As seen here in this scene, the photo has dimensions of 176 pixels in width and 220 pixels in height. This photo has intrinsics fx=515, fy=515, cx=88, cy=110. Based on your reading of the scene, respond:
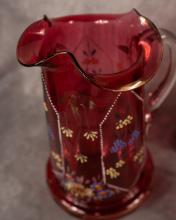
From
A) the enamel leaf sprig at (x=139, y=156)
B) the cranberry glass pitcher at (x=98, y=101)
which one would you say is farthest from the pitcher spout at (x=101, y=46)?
the enamel leaf sprig at (x=139, y=156)

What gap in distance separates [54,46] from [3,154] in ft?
0.69

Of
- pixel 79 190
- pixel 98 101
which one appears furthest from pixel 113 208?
pixel 98 101

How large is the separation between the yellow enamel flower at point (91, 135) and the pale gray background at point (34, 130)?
13cm

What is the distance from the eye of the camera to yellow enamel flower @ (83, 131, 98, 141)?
0.58m

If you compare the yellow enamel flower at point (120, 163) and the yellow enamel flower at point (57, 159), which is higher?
the yellow enamel flower at point (120, 163)

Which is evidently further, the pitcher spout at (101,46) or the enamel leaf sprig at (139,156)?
the enamel leaf sprig at (139,156)

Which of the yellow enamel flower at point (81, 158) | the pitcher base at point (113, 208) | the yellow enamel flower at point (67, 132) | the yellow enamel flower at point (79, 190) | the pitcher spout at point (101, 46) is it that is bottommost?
the pitcher base at point (113, 208)

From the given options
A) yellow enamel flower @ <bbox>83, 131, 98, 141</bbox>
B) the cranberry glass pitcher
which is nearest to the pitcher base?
the cranberry glass pitcher

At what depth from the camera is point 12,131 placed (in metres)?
0.79

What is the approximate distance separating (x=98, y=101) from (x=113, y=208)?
0.54 ft

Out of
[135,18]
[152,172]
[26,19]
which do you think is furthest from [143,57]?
[26,19]

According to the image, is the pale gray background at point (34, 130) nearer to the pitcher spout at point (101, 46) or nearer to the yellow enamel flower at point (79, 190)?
the yellow enamel flower at point (79, 190)

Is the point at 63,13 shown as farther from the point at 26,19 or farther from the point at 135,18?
the point at 135,18

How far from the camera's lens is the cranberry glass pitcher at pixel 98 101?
21.8 inches
